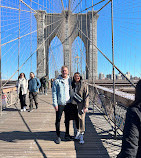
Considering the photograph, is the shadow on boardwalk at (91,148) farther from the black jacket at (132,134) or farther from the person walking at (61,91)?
the black jacket at (132,134)

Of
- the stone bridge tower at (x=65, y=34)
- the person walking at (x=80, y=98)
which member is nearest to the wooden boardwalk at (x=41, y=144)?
the person walking at (x=80, y=98)

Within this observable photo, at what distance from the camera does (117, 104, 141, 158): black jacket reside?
0.62 m

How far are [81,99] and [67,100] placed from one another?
0.16 m

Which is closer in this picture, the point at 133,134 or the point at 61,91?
the point at 133,134

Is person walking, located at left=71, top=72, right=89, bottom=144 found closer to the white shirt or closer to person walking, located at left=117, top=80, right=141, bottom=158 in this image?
the white shirt

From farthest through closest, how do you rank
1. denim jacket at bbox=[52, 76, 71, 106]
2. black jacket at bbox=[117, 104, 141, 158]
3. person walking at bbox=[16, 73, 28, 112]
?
person walking at bbox=[16, 73, 28, 112], denim jacket at bbox=[52, 76, 71, 106], black jacket at bbox=[117, 104, 141, 158]

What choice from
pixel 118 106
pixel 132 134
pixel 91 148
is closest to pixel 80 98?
pixel 91 148

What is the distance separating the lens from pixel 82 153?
5.47 ft

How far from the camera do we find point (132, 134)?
0.62 meters

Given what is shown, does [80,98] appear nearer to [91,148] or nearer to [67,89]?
[67,89]

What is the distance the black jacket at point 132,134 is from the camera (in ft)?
2.04

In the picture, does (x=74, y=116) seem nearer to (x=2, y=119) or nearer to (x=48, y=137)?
(x=48, y=137)

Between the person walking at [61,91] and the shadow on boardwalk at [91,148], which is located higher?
the person walking at [61,91]

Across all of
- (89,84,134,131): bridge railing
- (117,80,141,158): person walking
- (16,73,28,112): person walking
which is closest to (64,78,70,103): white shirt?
(89,84,134,131): bridge railing
